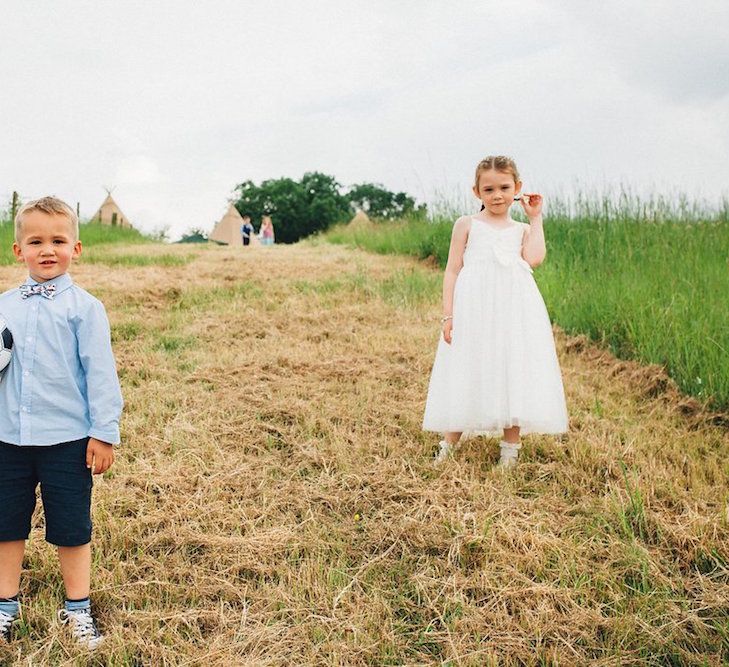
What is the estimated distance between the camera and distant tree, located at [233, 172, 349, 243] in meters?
43.1

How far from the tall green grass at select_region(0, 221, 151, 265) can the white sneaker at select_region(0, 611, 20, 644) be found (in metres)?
8.17

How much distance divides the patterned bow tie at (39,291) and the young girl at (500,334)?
1646 millimetres

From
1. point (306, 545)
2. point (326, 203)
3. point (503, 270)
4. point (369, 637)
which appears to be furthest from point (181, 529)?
point (326, 203)

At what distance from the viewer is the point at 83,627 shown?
198 cm

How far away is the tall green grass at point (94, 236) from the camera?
10.2m

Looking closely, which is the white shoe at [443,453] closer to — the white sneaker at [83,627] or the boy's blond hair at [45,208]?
the white sneaker at [83,627]

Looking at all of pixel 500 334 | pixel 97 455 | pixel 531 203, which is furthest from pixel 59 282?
pixel 531 203

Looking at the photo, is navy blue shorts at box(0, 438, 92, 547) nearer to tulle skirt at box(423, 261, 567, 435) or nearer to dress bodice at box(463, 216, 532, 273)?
tulle skirt at box(423, 261, 567, 435)

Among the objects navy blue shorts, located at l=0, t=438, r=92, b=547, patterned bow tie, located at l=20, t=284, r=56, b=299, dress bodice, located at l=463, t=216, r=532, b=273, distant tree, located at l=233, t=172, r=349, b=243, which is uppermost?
distant tree, located at l=233, t=172, r=349, b=243

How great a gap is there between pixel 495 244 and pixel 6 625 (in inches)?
91.6

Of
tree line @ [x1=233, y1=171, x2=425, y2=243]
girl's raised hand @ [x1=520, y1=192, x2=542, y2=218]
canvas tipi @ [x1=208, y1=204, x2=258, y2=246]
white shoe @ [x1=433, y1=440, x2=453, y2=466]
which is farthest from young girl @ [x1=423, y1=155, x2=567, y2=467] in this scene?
tree line @ [x1=233, y1=171, x2=425, y2=243]

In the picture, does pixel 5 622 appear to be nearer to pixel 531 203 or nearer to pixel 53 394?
pixel 53 394

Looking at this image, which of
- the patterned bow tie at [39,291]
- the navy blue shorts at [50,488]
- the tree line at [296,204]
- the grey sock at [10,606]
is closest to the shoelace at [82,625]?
the grey sock at [10,606]

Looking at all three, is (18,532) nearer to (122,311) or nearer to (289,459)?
(289,459)
